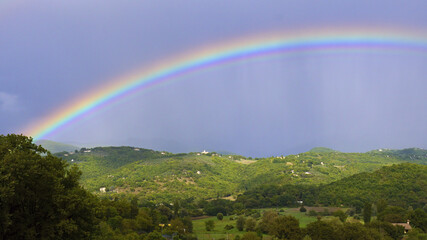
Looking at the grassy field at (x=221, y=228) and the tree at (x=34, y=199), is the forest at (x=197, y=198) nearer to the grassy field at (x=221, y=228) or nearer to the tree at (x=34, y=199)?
the tree at (x=34, y=199)

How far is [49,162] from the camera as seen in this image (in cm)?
2108

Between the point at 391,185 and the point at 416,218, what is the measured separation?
4466 centimetres

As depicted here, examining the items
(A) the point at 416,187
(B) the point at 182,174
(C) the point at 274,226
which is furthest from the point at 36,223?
(B) the point at 182,174

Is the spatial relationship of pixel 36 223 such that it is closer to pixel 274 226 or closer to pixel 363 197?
pixel 274 226

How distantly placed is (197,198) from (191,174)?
33.7 m

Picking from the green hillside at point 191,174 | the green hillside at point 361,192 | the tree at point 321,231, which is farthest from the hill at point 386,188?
the tree at point 321,231

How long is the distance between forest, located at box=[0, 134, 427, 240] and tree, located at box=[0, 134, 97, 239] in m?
0.06

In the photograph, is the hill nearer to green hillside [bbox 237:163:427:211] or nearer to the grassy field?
green hillside [bbox 237:163:427:211]

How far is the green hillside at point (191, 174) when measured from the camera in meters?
136

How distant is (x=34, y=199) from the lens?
1972 cm

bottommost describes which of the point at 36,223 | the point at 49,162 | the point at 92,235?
the point at 92,235

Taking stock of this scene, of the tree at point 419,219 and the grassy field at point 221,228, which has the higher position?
the tree at point 419,219

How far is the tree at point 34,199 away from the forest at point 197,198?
0.06 meters

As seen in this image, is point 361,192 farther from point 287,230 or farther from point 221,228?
point 287,230
